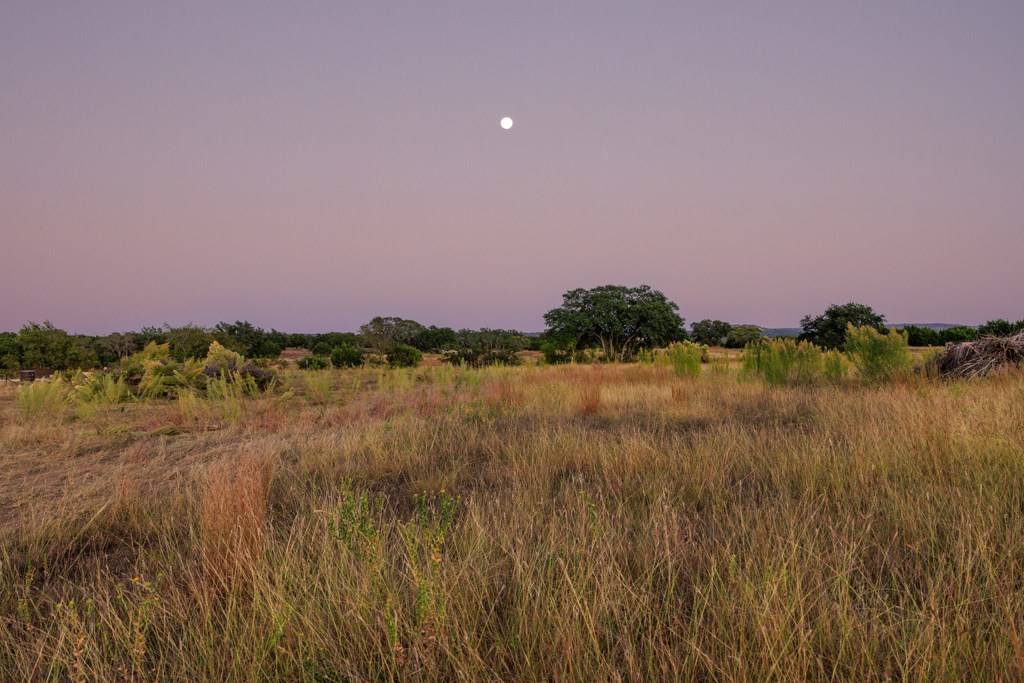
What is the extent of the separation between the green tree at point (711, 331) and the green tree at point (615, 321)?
23.6m

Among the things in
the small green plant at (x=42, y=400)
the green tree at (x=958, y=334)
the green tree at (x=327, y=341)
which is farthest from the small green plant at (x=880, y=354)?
the green tree at (x=958, y=334)

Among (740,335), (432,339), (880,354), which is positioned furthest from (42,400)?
(740,335)

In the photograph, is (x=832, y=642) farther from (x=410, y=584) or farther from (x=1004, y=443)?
(x=1004, y=443)

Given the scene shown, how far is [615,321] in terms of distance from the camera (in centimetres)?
3703

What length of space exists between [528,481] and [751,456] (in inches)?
78.8

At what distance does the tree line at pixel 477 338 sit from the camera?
17.9m

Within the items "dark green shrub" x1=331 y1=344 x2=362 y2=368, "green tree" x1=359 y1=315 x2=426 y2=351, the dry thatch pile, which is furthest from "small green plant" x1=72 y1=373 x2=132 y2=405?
"green tree" x1=359 y1=315 x2=426 y2=351

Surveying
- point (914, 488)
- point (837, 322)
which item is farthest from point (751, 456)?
point (837, 322)

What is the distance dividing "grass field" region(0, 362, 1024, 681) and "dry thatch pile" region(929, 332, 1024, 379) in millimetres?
3453

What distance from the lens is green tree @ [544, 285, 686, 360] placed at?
37062 mm

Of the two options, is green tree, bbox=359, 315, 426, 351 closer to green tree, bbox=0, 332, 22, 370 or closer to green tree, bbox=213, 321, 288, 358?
green tree, bbox=213, 321, 288, 358

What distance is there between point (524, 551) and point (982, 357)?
11.3m

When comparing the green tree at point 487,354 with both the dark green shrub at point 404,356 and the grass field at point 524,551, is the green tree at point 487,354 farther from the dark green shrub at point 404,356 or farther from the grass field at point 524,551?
the grass field at point 524,551

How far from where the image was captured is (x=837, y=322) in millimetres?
43156
